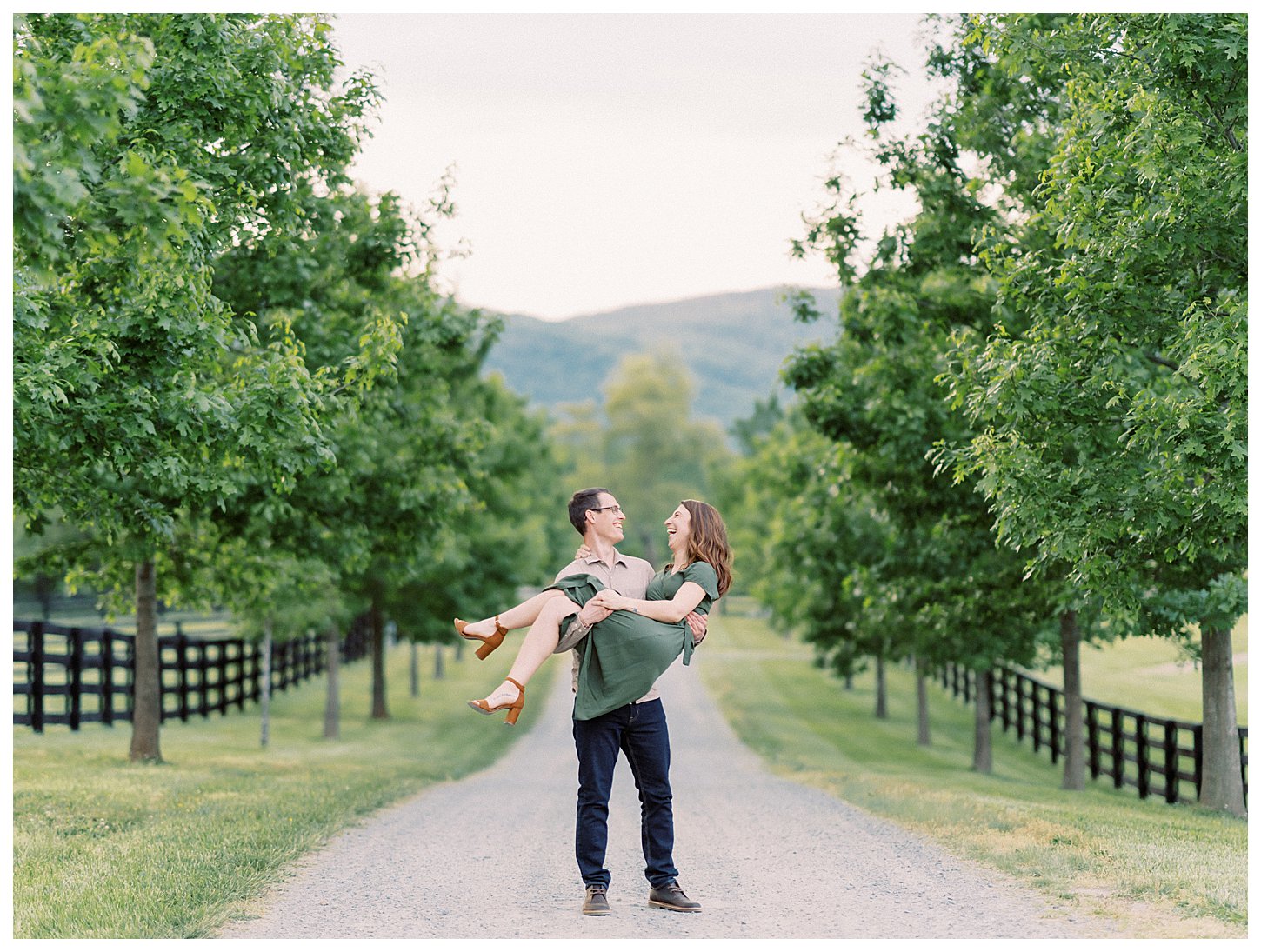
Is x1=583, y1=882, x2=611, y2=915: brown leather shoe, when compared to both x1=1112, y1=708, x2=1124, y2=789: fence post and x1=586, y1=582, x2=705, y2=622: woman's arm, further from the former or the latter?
x1=1112, y1=708, x2=1124, y2=789: fence post

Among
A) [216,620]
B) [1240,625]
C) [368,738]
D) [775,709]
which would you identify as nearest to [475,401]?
[368,738]

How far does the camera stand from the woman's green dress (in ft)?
21.3

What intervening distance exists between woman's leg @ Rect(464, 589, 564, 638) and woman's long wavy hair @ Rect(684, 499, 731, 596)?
2.52 ft

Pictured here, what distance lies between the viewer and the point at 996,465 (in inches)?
378

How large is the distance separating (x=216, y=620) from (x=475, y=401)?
46.9 feet

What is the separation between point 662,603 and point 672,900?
1.54 meters

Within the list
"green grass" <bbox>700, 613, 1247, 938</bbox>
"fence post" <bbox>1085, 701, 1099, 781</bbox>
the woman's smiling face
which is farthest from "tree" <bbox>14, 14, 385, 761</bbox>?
"fence post" <bbox>1085, 701, 1099, 781</bbox>

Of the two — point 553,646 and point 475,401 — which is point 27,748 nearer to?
point 553,646

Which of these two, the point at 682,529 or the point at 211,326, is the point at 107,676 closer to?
the point at 211,326

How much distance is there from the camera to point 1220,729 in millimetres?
14297

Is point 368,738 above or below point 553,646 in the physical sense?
below

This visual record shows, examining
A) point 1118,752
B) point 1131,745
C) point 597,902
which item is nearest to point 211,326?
point 597,902

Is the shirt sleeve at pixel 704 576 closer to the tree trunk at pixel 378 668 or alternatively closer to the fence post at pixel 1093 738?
the fence post at pixel 1093 738

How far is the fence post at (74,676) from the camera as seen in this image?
1956 cm
